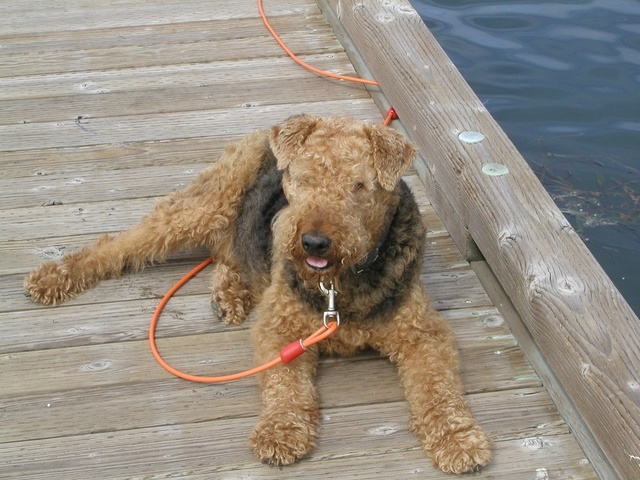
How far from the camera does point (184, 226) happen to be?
385 cm

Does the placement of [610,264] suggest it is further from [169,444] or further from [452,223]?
[169,444]

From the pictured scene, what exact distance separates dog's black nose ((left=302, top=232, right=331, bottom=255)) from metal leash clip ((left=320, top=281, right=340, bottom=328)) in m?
0.34

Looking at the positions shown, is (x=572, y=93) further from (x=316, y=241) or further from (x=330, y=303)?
(x=316, y=241)

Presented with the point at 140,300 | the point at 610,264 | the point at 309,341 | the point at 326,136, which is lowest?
the point at 610,264

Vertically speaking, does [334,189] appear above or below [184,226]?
above

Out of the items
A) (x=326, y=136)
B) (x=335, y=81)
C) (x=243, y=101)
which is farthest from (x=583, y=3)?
(x=326, y=136)

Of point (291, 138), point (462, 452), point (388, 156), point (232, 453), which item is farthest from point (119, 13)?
point (462, 452)

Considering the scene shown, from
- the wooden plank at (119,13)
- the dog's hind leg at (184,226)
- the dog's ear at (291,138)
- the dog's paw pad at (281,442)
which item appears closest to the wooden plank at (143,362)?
the dog's hind leg at (184,226)

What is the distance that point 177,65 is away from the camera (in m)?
5.55

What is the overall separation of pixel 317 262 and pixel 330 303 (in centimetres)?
31

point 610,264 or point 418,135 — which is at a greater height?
point 418,135

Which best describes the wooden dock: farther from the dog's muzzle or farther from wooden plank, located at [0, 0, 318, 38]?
the dog's muzzle

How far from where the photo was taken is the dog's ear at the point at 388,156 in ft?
9.98

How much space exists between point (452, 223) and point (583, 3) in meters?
4.03
